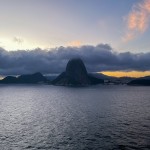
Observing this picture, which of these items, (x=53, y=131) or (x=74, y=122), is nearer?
(x=53, y=131)

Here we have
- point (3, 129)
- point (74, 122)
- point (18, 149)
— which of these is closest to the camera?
point (18, 149)

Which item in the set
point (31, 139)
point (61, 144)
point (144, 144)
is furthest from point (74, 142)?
point (144, 144)

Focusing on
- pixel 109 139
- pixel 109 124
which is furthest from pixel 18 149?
pixel 109 124

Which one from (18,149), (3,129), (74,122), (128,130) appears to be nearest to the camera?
(18,149)

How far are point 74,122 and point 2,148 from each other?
127 ft

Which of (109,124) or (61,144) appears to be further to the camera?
(109,124)

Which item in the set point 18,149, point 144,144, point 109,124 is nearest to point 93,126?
point 109,124

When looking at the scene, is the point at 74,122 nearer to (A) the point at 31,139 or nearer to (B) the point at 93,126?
(B) the point at 93,126

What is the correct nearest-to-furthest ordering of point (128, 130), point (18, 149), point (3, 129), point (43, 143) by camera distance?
point (18, 149) < point (43, 143) < point (128, 130) < point (3, 129)

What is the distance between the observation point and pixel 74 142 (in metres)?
65.2

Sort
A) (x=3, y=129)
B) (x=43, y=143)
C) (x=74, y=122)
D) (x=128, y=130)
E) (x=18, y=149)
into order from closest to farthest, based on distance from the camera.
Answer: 1. (x=18, y=149)
2. (x=43, y=143)
3. (x=128, y=130)
4. (x=3, y=129)
5. (x=74, y=122)

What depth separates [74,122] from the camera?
94.3m

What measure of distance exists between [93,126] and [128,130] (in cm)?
1363

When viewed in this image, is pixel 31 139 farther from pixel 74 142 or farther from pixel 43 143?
pixel 74 142
